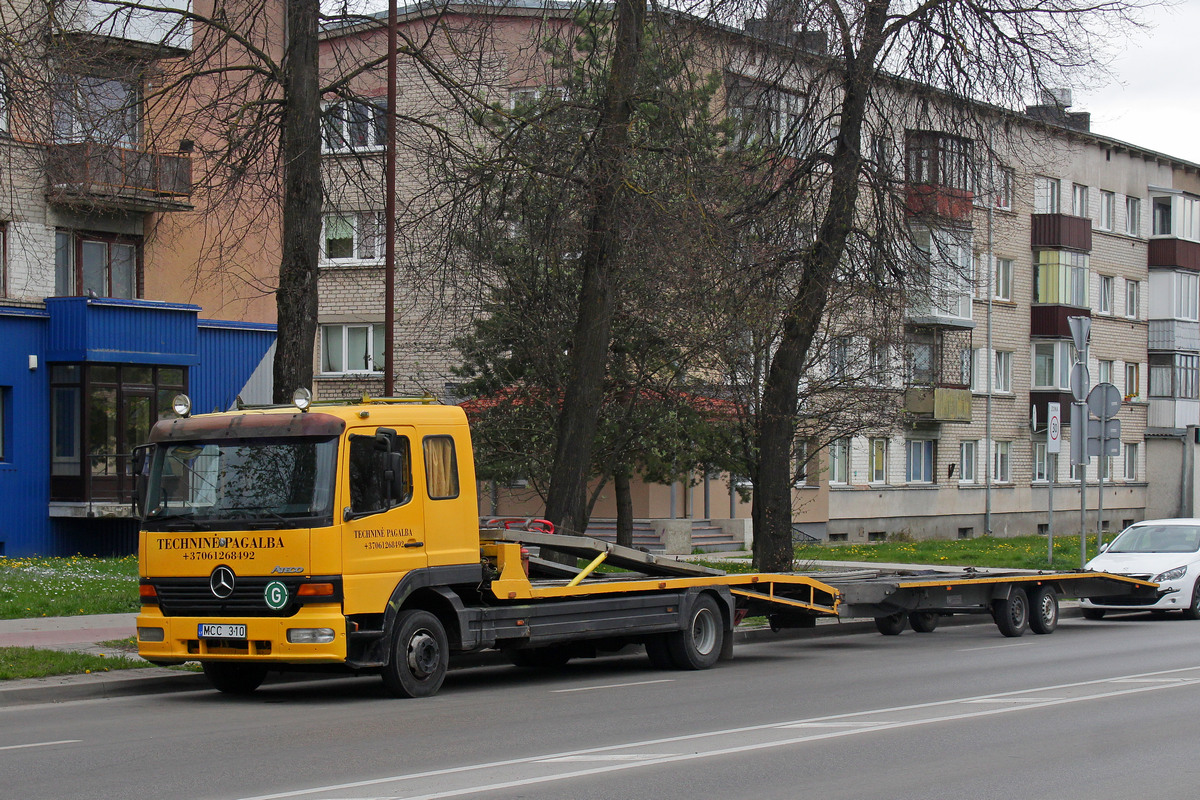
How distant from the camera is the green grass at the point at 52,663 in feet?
42.8

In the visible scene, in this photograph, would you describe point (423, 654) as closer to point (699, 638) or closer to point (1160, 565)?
point (699, 638)

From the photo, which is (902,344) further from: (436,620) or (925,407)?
(925,407)

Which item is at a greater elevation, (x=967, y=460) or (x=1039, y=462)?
(x=967, y=460)

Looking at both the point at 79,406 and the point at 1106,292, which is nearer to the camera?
the point at 79,406

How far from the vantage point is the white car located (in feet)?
70.7

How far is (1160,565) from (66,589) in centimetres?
1594

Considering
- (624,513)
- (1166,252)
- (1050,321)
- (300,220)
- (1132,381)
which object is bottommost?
(624,513)

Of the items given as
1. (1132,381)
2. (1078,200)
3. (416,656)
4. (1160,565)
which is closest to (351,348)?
(1160,565)

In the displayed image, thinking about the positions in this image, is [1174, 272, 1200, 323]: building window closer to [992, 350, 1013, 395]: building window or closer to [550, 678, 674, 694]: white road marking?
[992, 350, 1013, 395]: building window

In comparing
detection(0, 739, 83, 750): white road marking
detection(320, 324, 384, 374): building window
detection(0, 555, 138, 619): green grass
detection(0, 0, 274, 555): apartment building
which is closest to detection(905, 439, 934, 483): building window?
detection(320, 324, 384, 374): building window

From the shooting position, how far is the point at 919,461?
1935 inches

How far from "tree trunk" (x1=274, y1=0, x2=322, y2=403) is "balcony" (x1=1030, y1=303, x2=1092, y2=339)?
41025mm

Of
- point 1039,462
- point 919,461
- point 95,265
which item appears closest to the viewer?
point 95,265

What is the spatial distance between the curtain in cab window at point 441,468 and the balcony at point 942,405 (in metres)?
35.1
